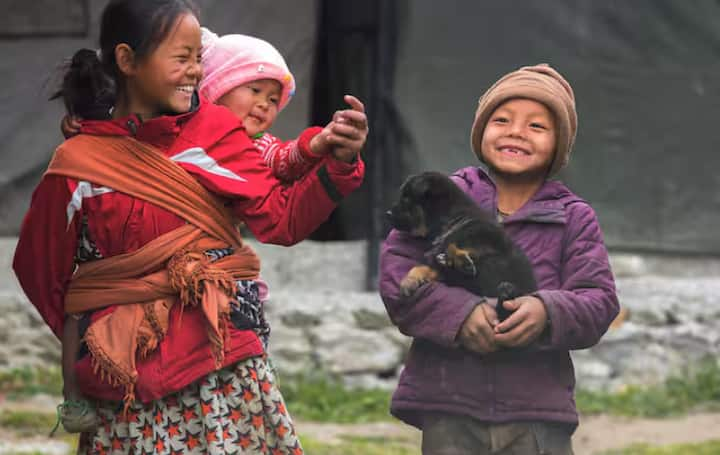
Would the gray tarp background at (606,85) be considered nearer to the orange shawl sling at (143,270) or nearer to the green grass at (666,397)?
the green grass at (666,397)

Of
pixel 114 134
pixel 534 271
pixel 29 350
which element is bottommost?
pixel 29 350

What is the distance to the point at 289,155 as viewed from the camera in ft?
10.9

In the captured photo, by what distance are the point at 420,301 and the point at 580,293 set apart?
0.39 meters

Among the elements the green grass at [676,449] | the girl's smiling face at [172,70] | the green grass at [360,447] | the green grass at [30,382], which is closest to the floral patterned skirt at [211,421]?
the girl's smiling face at [172,70]

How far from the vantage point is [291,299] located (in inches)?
280

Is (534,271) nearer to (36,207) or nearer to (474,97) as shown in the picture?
(36,207)

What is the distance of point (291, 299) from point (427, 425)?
3977mm

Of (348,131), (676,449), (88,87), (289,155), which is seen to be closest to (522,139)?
(348,131)

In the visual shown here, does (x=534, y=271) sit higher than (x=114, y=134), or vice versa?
(x=114, y=134)

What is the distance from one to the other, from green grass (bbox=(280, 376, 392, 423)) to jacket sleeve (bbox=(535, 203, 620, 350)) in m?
3.60

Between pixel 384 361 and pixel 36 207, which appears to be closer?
pixel 36 207

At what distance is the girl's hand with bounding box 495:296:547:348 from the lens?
295 centimetres

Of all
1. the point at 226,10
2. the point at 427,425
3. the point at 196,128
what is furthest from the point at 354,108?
the point at 226,10

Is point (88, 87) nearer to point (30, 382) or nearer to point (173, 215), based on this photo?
point (173, 215)
